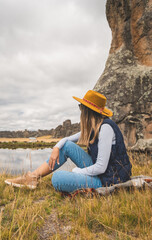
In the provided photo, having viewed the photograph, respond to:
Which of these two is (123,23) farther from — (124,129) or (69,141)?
(69,141)

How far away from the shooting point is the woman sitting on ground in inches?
113

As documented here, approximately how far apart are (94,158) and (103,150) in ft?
1.40

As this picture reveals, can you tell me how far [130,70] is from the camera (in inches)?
266

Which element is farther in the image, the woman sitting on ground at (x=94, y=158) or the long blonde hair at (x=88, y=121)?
the long blonde hair at (x=88, y=121)

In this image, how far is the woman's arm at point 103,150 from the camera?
2820mm

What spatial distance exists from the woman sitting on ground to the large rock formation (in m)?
2.85

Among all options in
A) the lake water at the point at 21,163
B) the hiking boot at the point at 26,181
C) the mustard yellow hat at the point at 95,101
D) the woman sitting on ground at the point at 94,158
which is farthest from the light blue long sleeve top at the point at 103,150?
the lake water at the point at 21,163

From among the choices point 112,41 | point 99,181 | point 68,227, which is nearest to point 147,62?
point 112,41

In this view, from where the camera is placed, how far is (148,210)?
195 cm

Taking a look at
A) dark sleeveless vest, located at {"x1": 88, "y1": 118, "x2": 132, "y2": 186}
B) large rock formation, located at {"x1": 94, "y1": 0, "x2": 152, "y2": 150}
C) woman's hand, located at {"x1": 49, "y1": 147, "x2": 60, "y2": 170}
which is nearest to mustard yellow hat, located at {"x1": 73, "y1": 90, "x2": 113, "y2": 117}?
dark sleeveless vest, located at {"x1": 88, "y1": 118, "x2": 132, "y2": 186}

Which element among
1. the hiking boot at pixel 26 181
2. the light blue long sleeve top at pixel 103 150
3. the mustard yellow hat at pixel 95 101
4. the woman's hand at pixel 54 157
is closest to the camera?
the light blue long sleeve top at pixel 103 150

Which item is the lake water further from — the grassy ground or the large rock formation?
the large rock formation

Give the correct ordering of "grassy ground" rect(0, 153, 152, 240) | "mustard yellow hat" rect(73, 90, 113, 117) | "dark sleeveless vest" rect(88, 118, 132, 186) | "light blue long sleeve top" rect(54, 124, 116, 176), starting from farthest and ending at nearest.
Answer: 1. "mustard yellow hat" rect(73, 90, 113, 117)
2. "dark sleeveless vest" rect(88, 118, 132, 186)
3. "light blue long sleeve top" rect(54, 124, 116, 176)
4. "grassy ground" rect(0, 153, 152, 240)

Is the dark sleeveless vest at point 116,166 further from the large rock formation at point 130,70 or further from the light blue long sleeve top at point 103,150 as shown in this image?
the large rock formation at point 130,70
